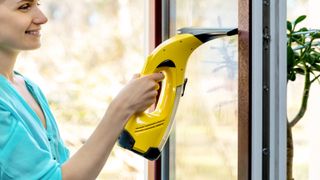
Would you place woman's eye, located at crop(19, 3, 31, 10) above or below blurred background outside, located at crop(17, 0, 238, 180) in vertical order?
above

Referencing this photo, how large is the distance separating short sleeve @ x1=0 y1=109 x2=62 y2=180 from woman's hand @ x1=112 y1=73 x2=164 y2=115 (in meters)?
0.18

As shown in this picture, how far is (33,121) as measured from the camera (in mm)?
1053

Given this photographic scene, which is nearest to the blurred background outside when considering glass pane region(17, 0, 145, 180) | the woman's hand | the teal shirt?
glass pane region(17, 0, 145, 180)

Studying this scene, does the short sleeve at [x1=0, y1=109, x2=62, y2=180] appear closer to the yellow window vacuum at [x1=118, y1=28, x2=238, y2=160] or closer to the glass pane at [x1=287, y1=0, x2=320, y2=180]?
the yellow window vacuum at [x1=118, y1=28, x2=238, y2=160]

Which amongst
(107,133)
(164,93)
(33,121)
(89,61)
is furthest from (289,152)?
(89,61)

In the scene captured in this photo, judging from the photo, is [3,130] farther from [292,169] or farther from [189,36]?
[292,169]

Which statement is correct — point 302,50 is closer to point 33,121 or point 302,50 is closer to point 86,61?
point 33,121

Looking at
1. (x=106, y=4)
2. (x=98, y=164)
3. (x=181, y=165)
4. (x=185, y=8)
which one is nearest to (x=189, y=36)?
(x=98, y=164)

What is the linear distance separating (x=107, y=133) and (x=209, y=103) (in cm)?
54

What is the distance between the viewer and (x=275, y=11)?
104 centimetres

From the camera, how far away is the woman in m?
0.95

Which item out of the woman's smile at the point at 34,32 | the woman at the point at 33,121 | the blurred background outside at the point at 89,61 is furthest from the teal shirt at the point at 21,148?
the blurred background outside at the point at 89,61

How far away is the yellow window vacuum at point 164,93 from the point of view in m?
1.08

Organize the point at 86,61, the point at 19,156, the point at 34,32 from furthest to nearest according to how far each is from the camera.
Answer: the point at 86,61, the point at 34,32, the point at 19,156
